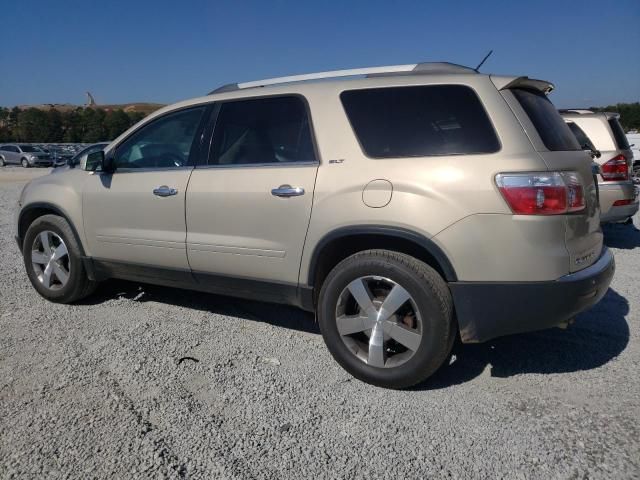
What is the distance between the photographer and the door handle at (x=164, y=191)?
3.75 metres

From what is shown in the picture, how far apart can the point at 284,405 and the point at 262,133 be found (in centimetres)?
183

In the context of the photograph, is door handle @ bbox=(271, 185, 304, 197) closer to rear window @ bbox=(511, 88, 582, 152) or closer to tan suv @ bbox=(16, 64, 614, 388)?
tan suv @ bbox=(16, 64, 614, 388)

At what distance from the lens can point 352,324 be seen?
10.1 ft

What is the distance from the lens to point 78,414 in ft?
8.94

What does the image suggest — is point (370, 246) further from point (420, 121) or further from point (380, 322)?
point (420, 121)

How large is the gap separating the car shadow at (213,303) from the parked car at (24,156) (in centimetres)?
3314

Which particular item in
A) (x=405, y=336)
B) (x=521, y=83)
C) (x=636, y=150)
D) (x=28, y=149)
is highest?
(x=521, y=83)

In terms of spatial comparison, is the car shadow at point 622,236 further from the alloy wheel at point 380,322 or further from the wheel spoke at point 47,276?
the wheel spoke at point 47,276

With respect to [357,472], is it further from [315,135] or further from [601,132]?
[601,132]

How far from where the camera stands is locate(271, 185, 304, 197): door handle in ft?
10.5

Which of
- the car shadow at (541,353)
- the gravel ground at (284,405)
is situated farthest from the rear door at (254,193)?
the car shadow at (541,353)

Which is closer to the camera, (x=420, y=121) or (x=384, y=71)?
(x=420, y=121)

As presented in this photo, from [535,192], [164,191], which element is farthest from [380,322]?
[164,191]

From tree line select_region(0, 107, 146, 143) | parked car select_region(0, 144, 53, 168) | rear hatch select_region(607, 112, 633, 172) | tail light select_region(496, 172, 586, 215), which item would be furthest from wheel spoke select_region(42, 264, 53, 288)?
tree line select_region(0, 107, 146, 143)
